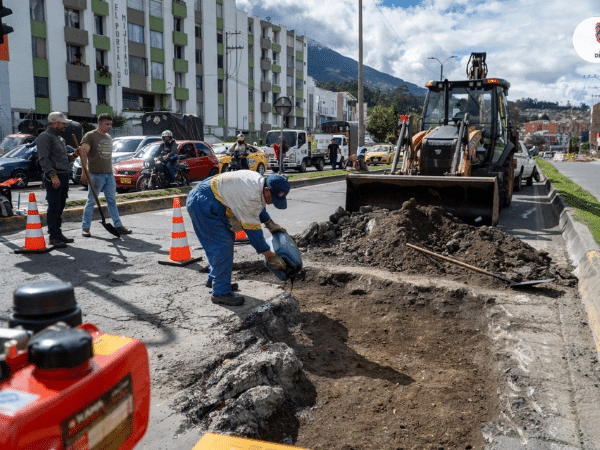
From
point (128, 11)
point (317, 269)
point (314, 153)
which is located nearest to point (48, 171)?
point (317, 269)

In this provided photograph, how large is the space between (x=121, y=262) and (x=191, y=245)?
1262mm

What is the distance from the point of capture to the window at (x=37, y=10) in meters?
34.1

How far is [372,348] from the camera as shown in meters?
4.54

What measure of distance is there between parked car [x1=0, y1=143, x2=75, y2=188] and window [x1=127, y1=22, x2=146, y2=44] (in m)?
28.1

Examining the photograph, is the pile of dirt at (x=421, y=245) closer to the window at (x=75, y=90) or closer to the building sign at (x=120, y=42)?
the window at (x=75, y=90)

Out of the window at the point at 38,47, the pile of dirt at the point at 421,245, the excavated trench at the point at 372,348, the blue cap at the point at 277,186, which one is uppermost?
the window at the point at 38,47

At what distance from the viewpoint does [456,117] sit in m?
11.7

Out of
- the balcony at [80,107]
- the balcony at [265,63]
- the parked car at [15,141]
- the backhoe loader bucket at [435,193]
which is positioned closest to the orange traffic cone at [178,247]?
the backhoe loader bucket at [435,193]

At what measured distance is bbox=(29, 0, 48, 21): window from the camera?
3406 cm

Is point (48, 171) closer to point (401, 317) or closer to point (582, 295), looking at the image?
point (401, 317)

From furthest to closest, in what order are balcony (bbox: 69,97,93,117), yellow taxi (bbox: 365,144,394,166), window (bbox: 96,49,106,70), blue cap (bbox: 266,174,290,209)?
1. window (bbox: 96,49,106,70)
2. balcony (bbox: 69,97,93,117)
3. yellow taxi (bbox: 365,144,394,166)
4. blue cap (bbox: 266,174,290,209)

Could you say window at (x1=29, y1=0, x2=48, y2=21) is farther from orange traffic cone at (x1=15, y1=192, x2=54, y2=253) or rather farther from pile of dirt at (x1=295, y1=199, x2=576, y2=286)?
pile of dirt at (x1=295, y1=199, x2=576, y2=286)

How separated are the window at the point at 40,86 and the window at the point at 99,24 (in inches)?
243

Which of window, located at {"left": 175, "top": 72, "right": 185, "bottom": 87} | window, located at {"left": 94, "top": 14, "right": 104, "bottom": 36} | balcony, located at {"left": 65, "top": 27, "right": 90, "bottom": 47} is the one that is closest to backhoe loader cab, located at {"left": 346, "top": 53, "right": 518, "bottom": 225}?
balcony, located at {"left": 65, "top": 27, "right": 90, "bottom": 47}
